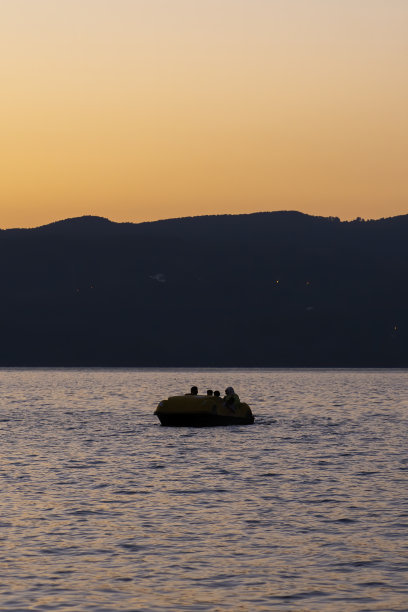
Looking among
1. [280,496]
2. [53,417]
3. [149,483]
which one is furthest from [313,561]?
[53,417]

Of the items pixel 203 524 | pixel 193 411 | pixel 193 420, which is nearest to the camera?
pixel 203 524

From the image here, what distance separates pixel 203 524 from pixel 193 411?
32.5m

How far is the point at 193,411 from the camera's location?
61.9 metres

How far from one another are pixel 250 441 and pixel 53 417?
3196 cm

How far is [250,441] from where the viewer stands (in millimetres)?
59125

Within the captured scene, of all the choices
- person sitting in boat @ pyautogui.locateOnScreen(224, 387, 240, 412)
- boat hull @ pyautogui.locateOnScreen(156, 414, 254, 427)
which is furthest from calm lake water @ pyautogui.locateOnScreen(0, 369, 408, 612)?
person sitting in boat @ pyautogui.locateOnScreen(224, 387, 240, 412)

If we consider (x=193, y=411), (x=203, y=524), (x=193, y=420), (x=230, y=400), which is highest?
(x=230, y=400)

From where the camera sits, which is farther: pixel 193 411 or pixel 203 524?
pixel 193 411

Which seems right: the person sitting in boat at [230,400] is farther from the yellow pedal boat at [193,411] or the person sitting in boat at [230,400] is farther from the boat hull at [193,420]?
the boat hull at [193,420]

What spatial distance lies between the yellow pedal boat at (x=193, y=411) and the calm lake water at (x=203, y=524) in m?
1.38

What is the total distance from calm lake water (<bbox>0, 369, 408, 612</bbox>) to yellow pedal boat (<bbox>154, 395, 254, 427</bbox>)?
1.38 meters

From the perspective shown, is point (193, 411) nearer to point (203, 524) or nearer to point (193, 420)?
point (193, 420)

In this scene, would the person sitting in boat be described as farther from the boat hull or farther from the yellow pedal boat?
the boat hull

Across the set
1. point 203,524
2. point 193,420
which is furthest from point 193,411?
point 203,524
